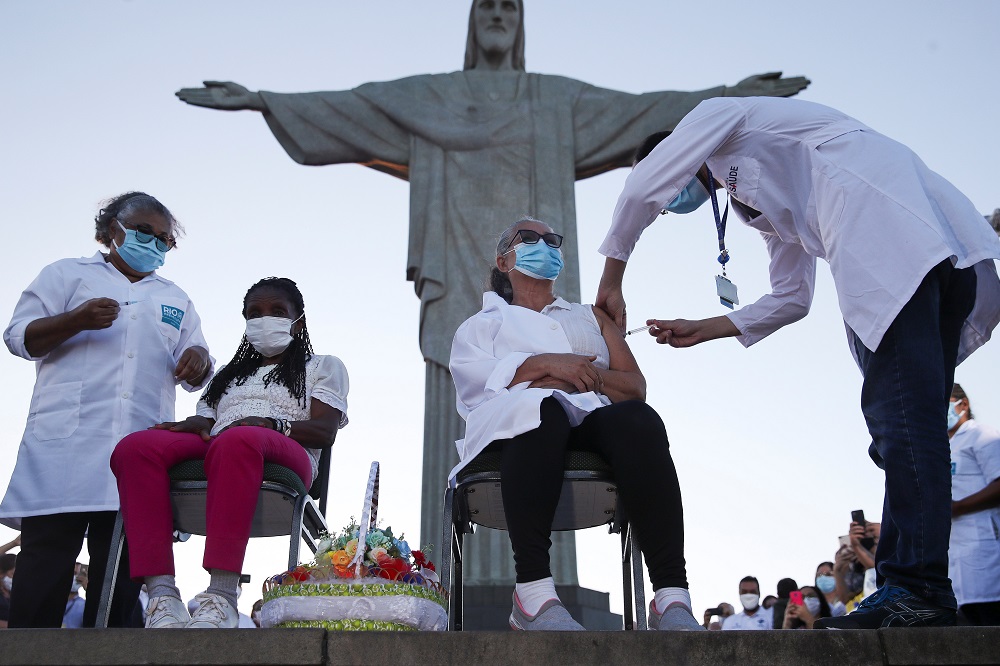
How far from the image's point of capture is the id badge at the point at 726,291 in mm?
3363

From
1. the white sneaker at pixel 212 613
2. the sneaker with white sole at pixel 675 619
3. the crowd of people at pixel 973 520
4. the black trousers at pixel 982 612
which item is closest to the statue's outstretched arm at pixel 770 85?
the crowd of people at pixel 973 520

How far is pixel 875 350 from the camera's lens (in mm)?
2721

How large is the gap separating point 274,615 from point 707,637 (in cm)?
116

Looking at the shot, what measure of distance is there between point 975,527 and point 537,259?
2395 millimetres

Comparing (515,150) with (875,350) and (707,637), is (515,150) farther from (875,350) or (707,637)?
(707,637)

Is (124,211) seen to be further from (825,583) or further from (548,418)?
(825,583)

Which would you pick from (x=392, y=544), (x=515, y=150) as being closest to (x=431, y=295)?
(x=515, y=150)

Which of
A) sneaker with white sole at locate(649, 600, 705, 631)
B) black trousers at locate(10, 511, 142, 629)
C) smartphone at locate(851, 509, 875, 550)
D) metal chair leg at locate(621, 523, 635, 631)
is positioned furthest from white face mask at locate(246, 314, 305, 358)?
smartphone at locate(851, 509, 875, 550)

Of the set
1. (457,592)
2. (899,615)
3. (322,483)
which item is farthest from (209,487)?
(899,615)

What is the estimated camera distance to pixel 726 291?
11.1ft

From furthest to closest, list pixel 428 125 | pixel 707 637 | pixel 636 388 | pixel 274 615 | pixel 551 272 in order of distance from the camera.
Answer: pixel 428 125 < pixel 551 272 < pixel 636 388 < pixel 274 615 < pixel 707 637

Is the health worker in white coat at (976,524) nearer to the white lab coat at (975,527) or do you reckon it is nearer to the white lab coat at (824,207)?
the white lab coat at (975,527)

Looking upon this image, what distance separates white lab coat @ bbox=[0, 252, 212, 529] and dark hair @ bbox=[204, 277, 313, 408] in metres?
0.29

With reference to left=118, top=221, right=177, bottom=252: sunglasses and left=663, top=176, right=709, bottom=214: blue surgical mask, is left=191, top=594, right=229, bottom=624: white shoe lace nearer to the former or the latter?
left=118, top=221, right=177, bottom=252: sunglasses
